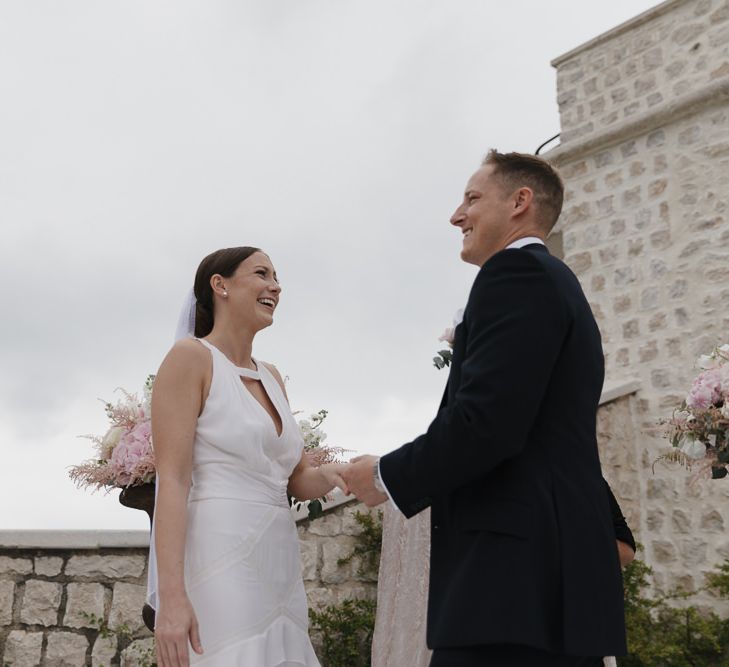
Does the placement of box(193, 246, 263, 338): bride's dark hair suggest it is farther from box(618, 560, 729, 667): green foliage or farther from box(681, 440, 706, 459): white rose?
box(618, 560, 729, 667): green foliage

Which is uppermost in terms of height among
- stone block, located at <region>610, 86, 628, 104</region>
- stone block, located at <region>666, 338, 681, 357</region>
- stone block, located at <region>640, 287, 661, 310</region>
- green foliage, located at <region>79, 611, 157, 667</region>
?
stone block, located at <region>610, 86, 628, 104</region>

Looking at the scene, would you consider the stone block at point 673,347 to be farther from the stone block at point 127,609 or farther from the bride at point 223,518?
the bride at point 223,518

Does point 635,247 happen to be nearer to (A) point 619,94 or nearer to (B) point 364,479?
(A) point 619,94

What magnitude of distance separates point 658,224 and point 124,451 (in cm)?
576

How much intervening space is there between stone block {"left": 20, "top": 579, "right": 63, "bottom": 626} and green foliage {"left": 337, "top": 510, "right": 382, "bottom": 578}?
1.76 m

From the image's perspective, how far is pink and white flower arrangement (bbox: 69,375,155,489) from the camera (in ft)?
11.3

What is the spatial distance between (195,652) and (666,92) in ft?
23.1

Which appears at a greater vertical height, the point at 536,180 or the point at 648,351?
the point at 648,351

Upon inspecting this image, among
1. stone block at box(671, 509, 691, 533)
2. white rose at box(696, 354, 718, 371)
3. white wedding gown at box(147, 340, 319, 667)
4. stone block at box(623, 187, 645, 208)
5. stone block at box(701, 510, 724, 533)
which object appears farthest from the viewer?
stone block at box(623, 187, 645, 208)

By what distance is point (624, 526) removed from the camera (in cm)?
275

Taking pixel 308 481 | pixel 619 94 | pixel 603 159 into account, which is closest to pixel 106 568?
pixel 308 481

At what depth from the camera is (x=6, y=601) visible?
17.2 ft

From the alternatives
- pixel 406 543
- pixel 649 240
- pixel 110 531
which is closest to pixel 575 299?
pixel 406 543

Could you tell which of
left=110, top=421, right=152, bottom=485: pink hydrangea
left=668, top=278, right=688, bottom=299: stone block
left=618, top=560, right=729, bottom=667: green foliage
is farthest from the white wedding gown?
left=668, top=278, right=688, bottom=299: stone block
